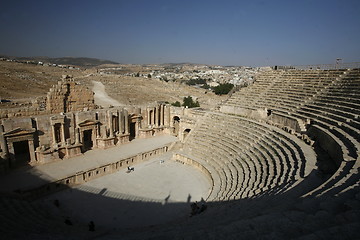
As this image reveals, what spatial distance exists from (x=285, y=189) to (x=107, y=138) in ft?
52.3

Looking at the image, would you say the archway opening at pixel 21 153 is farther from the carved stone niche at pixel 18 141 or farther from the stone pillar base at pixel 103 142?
the stone pillar base at pixel 103 142

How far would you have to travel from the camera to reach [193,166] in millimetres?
19547

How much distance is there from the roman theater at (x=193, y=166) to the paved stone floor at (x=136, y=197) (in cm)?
8

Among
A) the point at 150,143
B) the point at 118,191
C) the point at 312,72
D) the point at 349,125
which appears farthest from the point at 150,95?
the point at 349,125

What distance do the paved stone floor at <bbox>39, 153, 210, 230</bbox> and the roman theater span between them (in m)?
0.08

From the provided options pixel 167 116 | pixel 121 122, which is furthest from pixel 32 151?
pixel 167 116

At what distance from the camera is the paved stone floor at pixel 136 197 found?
1291cm

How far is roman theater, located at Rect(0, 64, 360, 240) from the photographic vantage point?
697cm

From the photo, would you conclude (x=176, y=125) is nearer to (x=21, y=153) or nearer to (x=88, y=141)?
(x=88, y=141)

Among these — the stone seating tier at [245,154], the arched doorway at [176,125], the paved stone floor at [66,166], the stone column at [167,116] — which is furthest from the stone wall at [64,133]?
the stone seating tier at [245,154]

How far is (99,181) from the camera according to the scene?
16.8 m

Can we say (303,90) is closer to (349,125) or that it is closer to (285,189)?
(349,125)

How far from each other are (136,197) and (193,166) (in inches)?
237

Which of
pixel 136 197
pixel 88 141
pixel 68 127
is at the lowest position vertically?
pixel 136 197
